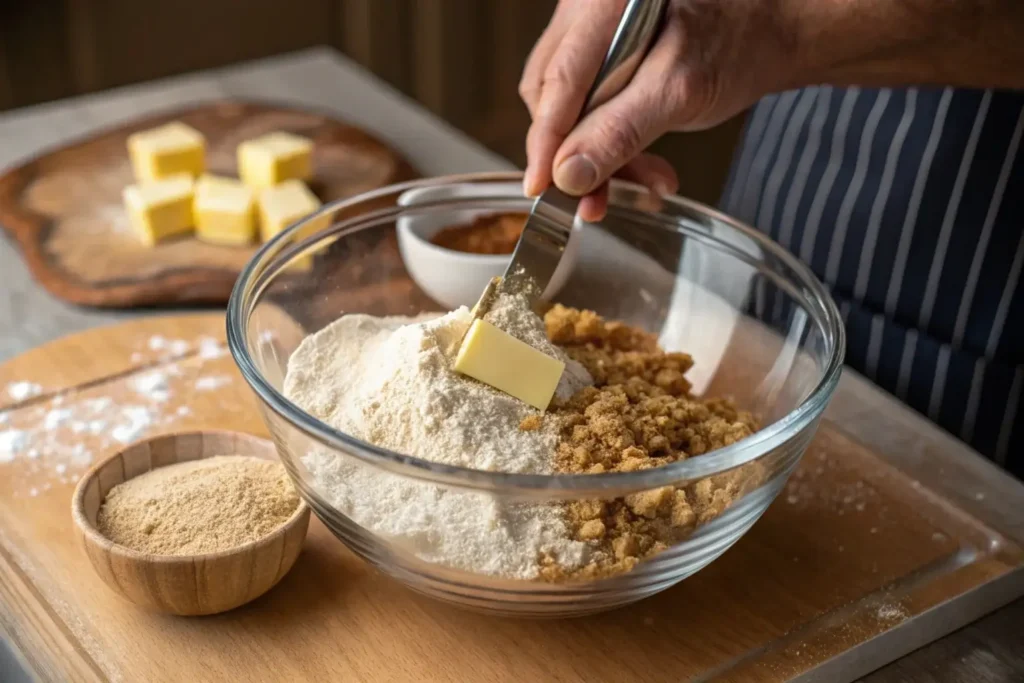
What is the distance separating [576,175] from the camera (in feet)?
3.35

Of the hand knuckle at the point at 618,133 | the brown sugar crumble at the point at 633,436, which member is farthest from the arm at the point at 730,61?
the brown sugar crumble at the point at 633,436

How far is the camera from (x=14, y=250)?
59.4 inches

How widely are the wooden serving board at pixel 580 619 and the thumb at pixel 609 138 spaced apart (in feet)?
1.20

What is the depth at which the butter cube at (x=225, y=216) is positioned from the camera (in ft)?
5.10

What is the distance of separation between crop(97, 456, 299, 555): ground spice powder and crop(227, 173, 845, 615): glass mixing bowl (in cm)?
5

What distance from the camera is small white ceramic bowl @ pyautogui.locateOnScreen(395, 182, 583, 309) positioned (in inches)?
48.3

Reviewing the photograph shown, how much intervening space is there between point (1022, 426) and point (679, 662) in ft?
2.40

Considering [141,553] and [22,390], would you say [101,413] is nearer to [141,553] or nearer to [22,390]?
[22,390]

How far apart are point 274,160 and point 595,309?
631 millimetres

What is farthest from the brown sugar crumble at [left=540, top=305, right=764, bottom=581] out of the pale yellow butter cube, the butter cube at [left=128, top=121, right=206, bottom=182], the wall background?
the wall background

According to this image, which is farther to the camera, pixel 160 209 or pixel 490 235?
pixel 160 209

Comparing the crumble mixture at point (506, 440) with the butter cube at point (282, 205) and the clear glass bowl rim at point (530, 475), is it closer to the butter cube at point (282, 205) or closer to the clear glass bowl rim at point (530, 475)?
the clear glass bowl rim at point (530, 475)

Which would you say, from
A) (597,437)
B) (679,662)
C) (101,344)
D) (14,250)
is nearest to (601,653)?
(679,662)

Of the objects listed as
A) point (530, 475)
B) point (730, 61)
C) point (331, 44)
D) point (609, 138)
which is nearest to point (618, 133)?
point (609, 138)
